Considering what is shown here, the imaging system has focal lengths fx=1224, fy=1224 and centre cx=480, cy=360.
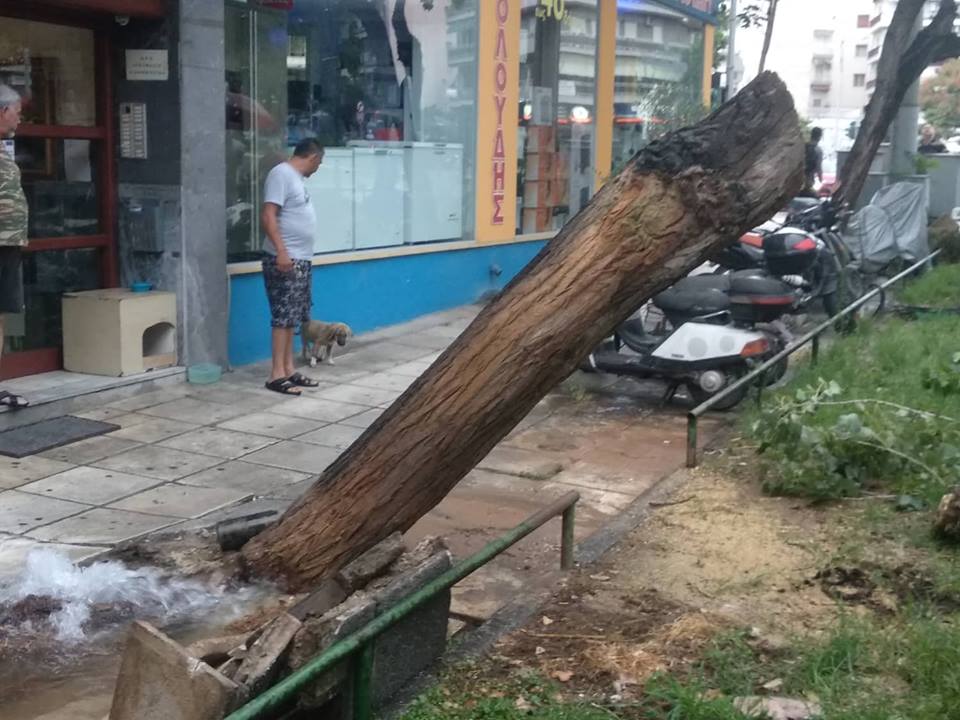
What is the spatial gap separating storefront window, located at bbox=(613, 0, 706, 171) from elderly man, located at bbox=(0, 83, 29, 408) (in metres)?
9.44

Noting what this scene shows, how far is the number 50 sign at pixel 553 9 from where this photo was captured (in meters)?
14.0

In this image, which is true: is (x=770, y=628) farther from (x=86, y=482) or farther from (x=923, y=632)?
(x=86, y=482)

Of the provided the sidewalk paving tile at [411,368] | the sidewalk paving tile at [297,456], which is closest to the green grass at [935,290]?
the sidewalk paving tile at [411,368]

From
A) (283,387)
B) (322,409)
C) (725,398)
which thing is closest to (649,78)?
(725,398)

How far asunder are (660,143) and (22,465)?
4201 millimetres

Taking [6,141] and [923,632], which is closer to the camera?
[923,632]

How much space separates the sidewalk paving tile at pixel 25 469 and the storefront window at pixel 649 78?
10.1 meters

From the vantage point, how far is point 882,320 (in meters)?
11.8

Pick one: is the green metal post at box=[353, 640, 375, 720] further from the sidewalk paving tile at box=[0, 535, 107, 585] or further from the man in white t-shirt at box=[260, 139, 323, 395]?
the man in white t-shirt at box=[260, 139, 323, 395]

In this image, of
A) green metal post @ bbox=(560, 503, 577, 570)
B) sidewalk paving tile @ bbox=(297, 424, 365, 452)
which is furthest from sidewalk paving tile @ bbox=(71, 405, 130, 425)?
green metal post @ bbox=(560, 503, 577, 570)

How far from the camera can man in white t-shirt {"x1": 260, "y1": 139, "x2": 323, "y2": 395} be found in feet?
28.7

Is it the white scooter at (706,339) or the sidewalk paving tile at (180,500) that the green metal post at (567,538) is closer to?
the sidewalk paving tile at (180,500)

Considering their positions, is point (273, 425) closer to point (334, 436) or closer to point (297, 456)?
point (334, 436)

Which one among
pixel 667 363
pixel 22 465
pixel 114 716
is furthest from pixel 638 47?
pixel 114 716
